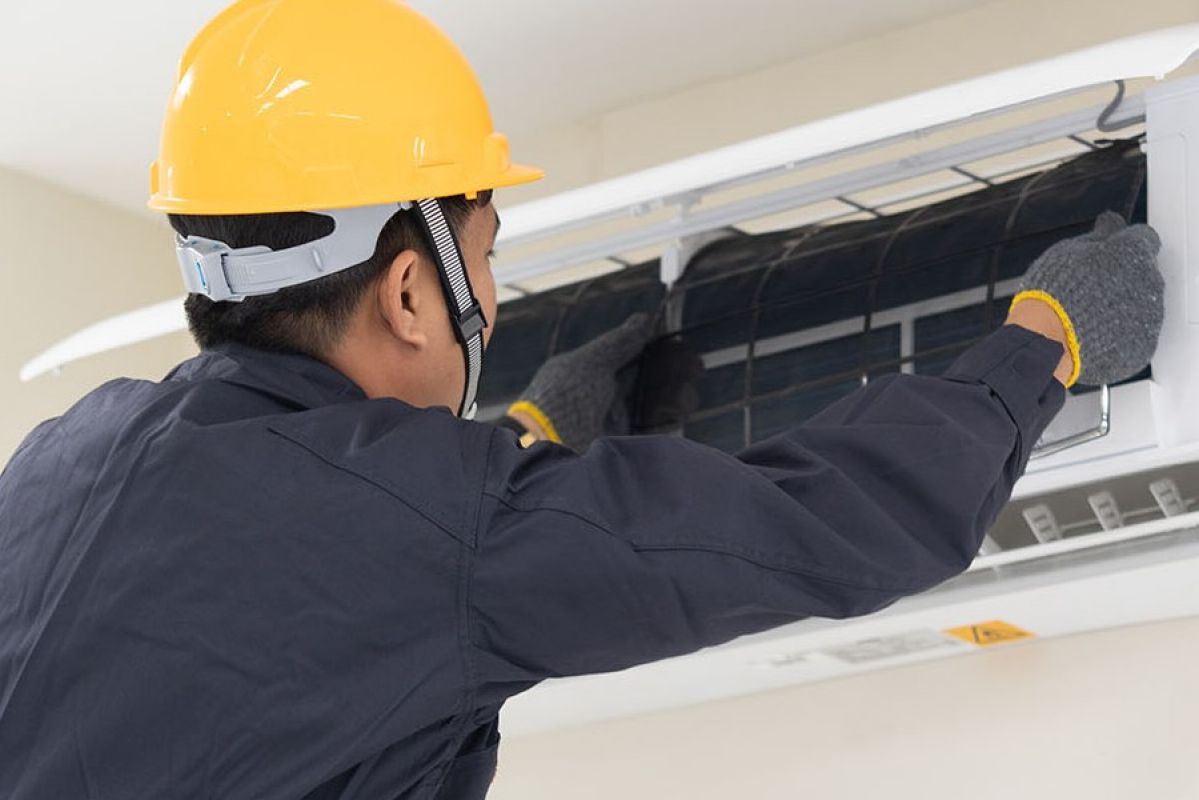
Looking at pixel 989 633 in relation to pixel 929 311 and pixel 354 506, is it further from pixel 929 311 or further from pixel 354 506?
pixel 354 506

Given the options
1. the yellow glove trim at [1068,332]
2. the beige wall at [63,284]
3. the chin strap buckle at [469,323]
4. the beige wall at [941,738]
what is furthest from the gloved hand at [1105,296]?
the beige wall at [63,284]

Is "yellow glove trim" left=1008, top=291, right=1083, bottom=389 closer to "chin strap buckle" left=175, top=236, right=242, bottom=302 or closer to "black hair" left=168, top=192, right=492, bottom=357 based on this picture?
"black hair" left=168, top=192, right=492, bottom=357

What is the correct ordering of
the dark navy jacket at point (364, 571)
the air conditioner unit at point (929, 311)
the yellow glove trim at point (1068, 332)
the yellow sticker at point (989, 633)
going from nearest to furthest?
1. the dark navy jacket at point (364, 571)
2. the yellow glove trim at point (1068, 332)
3. the air conditioner unit at point (929, 311)
4. the yellow sticker at point (989, 633)

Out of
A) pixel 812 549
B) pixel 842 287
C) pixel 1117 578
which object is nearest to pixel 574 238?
pixel 842 287

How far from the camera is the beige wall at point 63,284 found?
2.88 metres

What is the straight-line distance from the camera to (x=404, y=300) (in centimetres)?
122

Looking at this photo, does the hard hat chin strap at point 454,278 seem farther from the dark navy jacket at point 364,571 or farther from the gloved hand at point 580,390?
the gloved hand at point 580,390

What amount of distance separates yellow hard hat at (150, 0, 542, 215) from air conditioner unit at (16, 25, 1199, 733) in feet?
1.35

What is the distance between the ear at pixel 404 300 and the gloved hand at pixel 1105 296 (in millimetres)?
475

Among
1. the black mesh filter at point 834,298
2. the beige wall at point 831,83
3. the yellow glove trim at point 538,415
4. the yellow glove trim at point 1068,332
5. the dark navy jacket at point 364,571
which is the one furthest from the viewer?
the beige wall at point 831,83

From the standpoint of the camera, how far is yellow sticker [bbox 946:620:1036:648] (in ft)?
6.30

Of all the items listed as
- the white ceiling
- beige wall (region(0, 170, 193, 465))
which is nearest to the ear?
the white ceiling

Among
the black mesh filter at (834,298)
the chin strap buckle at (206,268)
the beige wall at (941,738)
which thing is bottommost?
the beige wall at (941,738)

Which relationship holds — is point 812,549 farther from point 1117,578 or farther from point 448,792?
point 1117,578
